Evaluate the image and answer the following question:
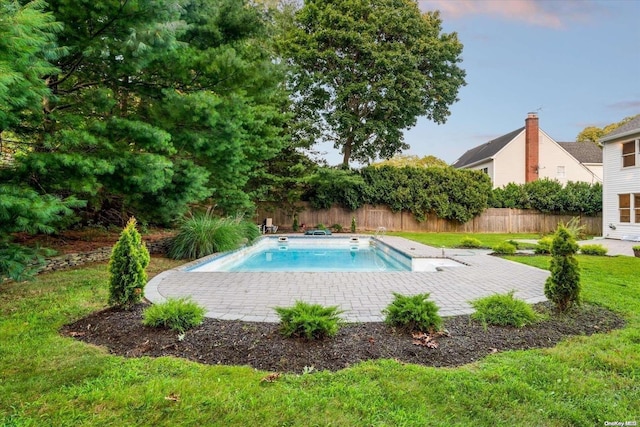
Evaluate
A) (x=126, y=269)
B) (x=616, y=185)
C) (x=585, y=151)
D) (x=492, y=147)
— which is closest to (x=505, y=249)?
(x=126, y=269)

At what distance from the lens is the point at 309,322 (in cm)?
307

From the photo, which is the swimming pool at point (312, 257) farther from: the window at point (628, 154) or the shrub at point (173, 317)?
the window at point (628, 154)

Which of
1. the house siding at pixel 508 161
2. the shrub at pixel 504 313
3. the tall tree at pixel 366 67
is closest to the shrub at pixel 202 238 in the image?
the shrub at pixel 504 313

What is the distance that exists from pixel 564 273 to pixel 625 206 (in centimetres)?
1564

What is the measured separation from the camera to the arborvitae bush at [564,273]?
3805mm

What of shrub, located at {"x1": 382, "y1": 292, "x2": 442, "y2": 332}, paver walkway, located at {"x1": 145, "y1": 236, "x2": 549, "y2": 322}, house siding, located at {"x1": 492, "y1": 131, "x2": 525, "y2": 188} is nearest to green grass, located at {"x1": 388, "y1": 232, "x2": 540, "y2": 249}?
paver walkway, located at {"x1": 145, "y1": 236, "x2": 549, "y2": 322}

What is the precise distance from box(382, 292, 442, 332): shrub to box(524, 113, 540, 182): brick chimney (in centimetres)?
2595

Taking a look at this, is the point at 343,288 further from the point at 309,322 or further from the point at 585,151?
the point at 585,151

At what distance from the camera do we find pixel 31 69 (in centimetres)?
405

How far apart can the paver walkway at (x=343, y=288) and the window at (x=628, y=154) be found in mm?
12194

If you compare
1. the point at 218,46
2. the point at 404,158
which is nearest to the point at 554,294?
the point at 218,46

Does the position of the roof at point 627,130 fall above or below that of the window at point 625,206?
above

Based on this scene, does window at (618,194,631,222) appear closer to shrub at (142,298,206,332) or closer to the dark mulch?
the dark mulch

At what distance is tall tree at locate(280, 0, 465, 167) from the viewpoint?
18.5m
